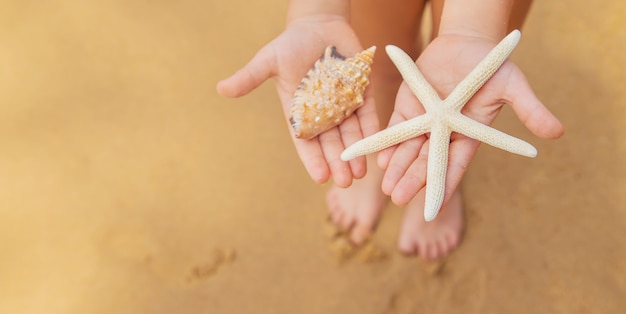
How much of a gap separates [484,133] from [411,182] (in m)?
0.22

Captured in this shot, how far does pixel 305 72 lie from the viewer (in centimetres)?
157

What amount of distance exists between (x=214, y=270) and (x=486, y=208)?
1.08 meters

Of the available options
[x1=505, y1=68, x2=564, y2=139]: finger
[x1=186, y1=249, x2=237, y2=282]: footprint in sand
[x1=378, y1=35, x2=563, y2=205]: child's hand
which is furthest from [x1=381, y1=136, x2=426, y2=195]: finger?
[x1=186, y1=249, x2=237, y2=282]: footprint in sand

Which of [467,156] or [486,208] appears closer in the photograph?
[467,156]

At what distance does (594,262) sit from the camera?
196cm

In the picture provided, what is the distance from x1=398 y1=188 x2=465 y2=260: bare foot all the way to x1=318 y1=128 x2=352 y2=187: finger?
25.0 inches

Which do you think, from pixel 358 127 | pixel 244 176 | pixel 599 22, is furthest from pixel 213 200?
pixel 599 22

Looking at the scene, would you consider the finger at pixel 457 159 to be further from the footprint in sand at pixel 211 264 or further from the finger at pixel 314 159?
the footprint in sand at pixel 211 264

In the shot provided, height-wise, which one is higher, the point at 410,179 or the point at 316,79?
the point at 316,79

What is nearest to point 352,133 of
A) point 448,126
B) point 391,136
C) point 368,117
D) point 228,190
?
point 368,117

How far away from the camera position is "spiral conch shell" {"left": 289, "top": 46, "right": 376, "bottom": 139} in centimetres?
147

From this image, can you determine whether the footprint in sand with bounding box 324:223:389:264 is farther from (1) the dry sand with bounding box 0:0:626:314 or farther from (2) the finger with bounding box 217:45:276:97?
(2) the finger with bounding box 217:45:276:97

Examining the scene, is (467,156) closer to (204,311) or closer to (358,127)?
(358,127)

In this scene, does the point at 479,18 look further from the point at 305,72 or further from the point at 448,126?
the point at 305,72
